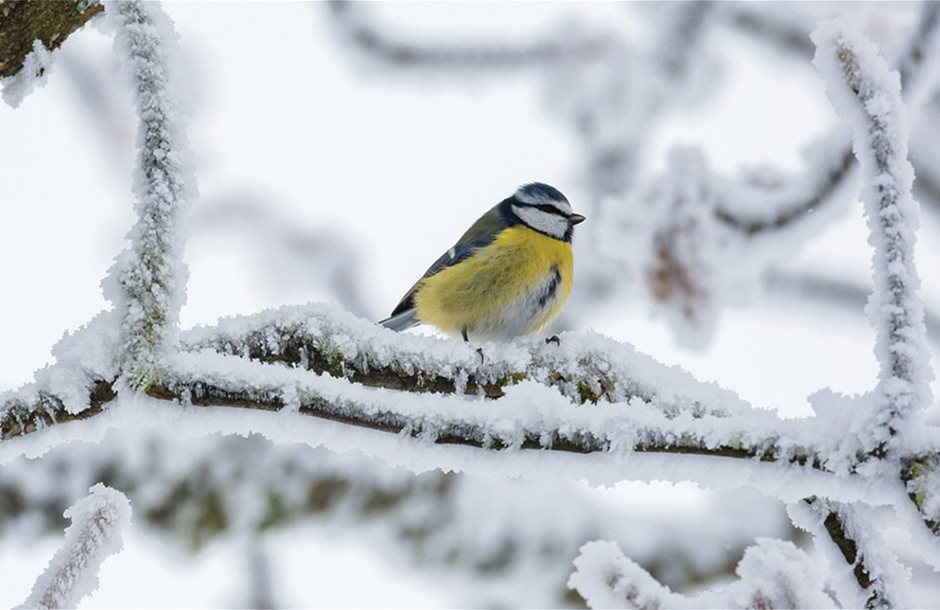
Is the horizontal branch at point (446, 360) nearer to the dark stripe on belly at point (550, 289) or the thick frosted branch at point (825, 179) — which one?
the thick frosted branch at point (825, 179)

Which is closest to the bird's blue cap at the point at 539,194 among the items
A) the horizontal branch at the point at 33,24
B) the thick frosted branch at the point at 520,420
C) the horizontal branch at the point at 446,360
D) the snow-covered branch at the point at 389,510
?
the snow-covered branch at the point at 389,510

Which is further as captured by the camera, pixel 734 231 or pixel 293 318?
pixel 734 231

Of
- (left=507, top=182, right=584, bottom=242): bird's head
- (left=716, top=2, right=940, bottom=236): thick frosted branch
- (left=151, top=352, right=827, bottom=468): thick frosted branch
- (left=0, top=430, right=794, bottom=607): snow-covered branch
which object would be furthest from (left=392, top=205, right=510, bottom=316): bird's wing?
(left=151, top=352, right=827, bottom=468): thick frosted branch

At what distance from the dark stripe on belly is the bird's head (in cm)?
24

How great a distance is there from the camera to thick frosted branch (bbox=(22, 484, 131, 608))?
87 cm

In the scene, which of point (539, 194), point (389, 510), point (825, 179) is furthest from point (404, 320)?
point (825, 179)

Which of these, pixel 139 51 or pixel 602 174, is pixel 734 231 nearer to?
pixel 139 51

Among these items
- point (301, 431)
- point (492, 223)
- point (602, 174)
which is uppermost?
point (602, 174)

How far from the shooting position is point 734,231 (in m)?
2.20

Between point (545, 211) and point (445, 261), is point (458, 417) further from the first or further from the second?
point (545, 211)

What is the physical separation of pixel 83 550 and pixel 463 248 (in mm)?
2205

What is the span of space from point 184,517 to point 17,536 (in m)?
0.38

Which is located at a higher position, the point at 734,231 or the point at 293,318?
the point at 734,231

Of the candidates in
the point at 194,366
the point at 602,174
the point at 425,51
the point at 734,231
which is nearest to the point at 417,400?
the point at 194,366
